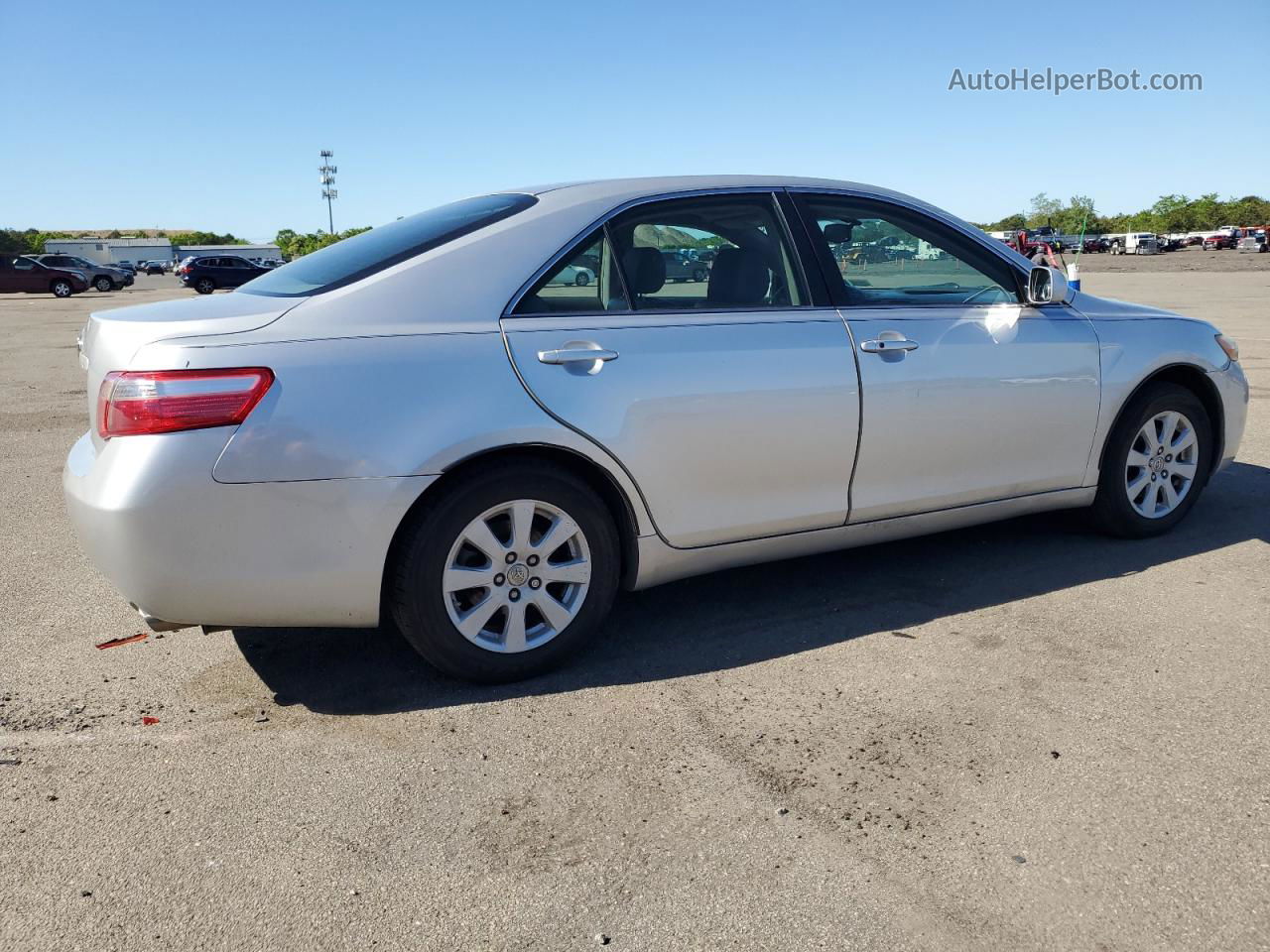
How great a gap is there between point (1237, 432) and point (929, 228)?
79.4 inches

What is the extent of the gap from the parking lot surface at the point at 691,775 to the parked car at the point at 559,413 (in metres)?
0.34

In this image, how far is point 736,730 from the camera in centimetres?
311

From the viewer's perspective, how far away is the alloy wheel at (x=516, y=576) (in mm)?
3311

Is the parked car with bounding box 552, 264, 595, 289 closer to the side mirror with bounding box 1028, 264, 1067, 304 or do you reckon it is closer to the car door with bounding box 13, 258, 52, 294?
the side mirror with bounding box 1028, 264, 1067, 304

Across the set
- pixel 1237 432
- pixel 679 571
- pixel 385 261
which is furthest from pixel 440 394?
pixel 1237 432

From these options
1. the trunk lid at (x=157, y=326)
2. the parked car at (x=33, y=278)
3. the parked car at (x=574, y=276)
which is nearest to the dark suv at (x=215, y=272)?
the parked car at (x=33, y=278)

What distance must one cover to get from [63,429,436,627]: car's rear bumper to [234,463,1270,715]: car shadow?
0.39 metres

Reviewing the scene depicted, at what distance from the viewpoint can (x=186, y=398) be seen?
2.97m

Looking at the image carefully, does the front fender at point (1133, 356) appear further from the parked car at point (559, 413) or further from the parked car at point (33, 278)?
the parked car at point (33, 278)

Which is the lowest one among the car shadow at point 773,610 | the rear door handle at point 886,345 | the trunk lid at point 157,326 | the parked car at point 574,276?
the car shadow at point 773,610

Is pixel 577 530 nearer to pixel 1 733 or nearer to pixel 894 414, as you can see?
pixel 894 414

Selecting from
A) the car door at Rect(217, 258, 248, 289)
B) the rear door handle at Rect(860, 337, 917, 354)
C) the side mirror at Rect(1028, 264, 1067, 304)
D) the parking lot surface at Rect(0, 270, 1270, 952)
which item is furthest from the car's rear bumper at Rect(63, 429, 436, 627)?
the car door at Rect(217, 258, 248, 289)

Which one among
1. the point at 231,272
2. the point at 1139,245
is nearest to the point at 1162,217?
the point at 1139,245

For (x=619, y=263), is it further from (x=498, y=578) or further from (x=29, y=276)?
(x=29, y=276)
